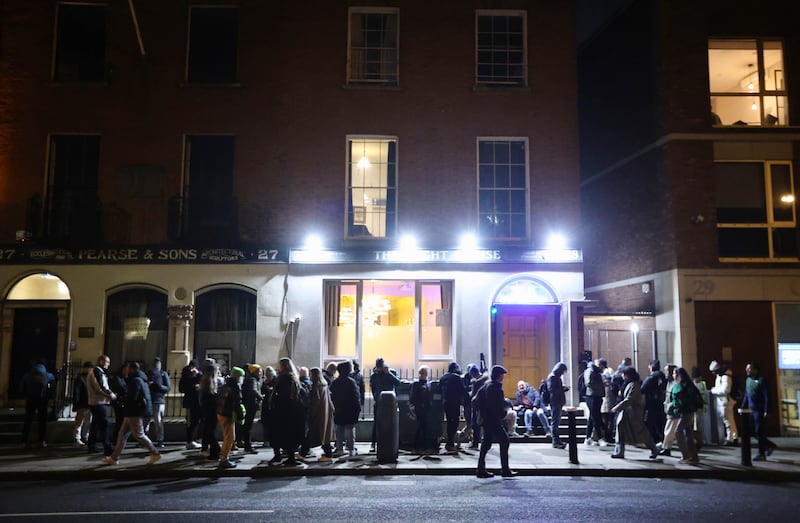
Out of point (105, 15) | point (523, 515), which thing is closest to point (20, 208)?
point (105, 15)

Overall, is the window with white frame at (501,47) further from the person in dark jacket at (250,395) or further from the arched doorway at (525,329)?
the person in dark jacket at (250,395)

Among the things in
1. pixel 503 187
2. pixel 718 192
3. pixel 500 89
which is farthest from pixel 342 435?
pixel 718 192

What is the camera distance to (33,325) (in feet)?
54.2

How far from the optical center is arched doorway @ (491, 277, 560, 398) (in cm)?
1680

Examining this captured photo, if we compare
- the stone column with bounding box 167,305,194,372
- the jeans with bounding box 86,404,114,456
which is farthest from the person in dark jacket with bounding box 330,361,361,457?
the stone column with bounding box 167,305,194,372

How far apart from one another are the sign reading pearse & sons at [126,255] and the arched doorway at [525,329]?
6.42m

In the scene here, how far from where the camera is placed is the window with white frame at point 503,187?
17.3 m

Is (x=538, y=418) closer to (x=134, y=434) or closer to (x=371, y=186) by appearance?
(x=371, y=186)

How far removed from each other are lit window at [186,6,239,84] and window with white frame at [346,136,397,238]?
13.0 ft

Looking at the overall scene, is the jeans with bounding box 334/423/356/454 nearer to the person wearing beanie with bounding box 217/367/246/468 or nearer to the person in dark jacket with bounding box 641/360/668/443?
the person wearing beanie with bounding box 217/367/246/468

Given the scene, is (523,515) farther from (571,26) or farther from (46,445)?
(571,26)

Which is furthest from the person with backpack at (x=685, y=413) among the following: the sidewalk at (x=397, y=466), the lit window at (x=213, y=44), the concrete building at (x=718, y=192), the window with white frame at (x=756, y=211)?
the lit window at (x=213, y=44)

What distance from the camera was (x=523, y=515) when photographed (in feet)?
26.8

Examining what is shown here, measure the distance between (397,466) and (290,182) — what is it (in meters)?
8.49
